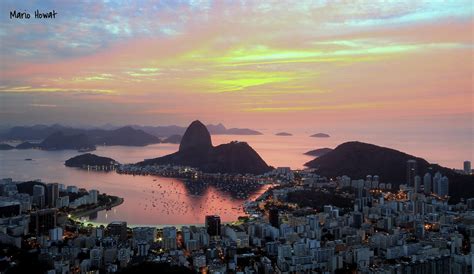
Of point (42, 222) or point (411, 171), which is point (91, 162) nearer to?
point (42, 222)

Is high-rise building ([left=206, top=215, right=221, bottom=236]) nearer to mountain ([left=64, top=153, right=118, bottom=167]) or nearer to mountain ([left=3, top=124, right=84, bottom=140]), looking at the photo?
mountain ([left=64, top=153, right=118, bottom=167])

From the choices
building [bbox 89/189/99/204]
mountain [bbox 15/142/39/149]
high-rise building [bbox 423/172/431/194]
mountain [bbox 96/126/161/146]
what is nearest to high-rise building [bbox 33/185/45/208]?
building [bbox 89/189/99/204]

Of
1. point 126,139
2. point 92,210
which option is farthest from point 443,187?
point 126,139

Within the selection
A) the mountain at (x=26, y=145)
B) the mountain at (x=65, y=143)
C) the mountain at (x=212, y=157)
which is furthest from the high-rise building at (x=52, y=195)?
the mountain at (x=26, y=145)

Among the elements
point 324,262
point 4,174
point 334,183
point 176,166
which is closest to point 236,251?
point 324,262

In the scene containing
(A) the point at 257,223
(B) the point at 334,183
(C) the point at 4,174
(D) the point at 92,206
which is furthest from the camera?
(C) the point at 4,174

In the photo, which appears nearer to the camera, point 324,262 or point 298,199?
point 324,262

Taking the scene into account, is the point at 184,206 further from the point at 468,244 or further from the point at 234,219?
the point at 468,244
